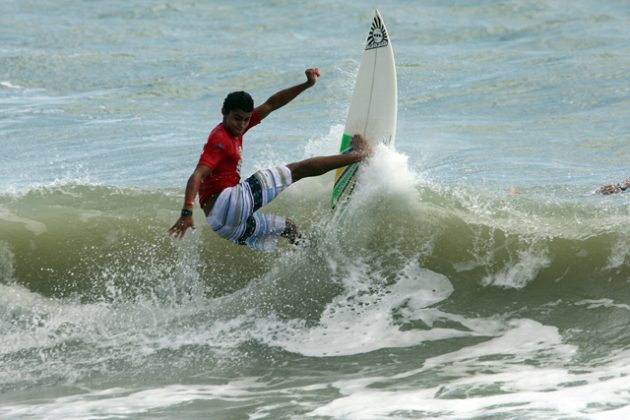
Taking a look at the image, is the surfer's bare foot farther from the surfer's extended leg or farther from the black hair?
the black hair

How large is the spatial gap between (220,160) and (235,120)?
0.29m

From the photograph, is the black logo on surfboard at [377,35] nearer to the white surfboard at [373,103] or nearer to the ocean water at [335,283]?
the white surfboard at [373,103]

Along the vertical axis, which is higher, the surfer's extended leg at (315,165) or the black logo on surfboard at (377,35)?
the black logo on surfboard at (377,35)

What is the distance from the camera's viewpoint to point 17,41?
72.7 ft

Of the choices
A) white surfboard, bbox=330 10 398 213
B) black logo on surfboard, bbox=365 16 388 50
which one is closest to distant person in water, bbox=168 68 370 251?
white surfboard, bbox=330 10 398 213

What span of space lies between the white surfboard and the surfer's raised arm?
905 millimetres

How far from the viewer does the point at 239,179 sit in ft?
23.0

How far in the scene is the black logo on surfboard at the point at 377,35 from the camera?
8180 mm

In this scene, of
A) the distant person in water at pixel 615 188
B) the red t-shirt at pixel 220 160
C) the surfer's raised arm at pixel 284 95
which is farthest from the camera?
the distant person in water at pixel 615 188

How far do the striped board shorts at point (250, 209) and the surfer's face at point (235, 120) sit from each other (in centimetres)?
42

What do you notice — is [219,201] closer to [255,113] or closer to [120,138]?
[255,113]

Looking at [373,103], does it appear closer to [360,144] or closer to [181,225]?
[360,144]

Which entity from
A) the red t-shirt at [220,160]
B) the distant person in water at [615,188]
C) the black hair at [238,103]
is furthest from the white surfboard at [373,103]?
the distant person in water at [615,188]

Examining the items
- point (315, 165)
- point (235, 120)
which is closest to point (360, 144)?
point (315, 165)
